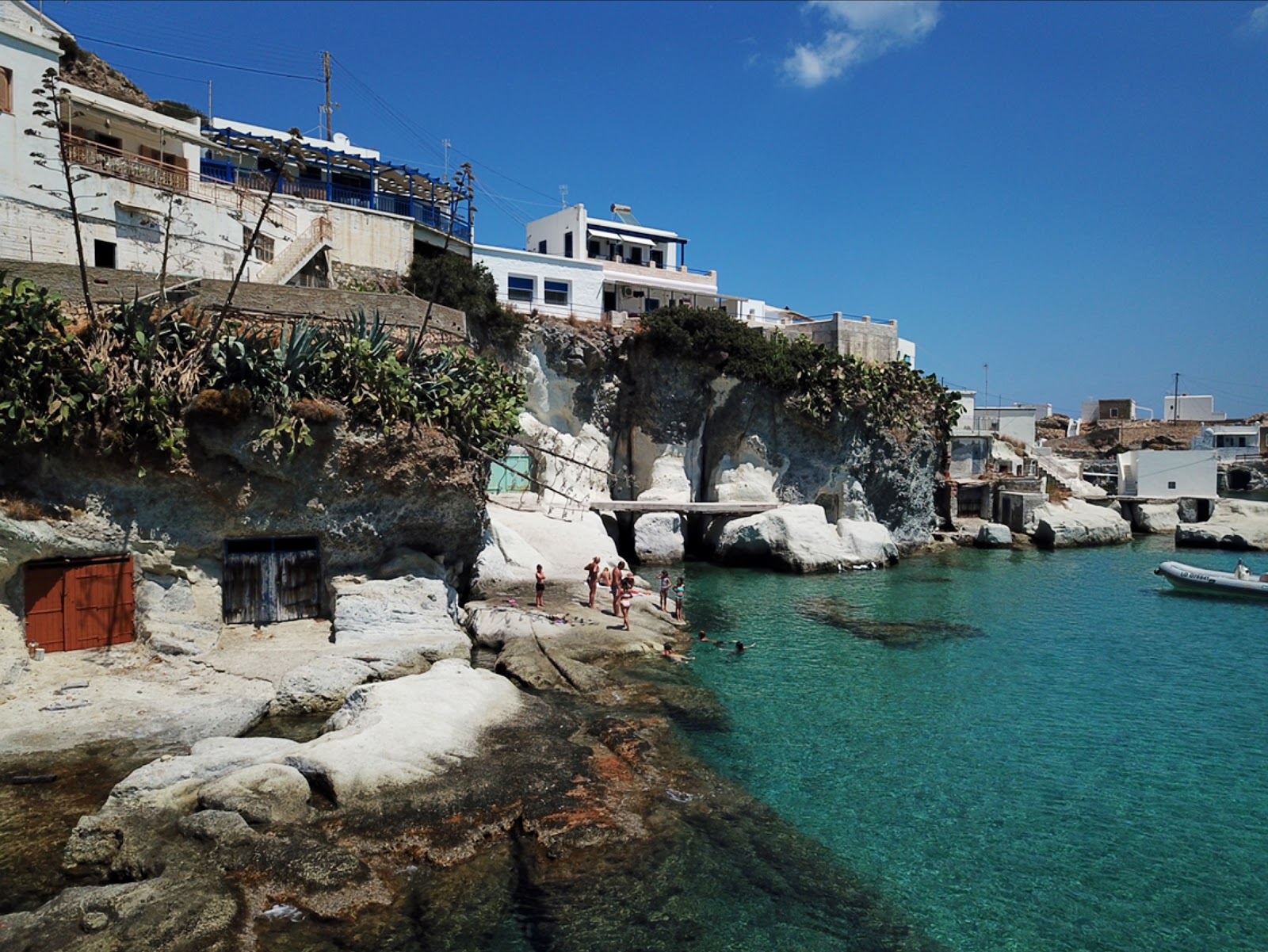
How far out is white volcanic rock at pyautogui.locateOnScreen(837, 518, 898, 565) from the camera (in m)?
41.3

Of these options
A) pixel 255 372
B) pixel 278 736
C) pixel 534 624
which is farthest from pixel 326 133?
pixel 278 736

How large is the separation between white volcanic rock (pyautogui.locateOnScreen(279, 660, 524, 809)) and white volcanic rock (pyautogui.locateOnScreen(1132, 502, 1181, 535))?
56.2 metres

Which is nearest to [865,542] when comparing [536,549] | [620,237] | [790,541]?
[790,541]

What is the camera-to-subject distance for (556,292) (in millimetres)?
49375

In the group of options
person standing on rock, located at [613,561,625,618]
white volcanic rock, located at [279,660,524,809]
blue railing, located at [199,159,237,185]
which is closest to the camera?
white volcanic rock, located at [279,660,524,809]

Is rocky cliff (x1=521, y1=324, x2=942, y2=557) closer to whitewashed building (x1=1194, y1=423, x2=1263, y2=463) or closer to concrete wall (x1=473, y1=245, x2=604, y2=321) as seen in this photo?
concrete wall (x1=473, y1=245, x2=604, y2=321)

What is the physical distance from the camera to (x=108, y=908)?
9875 mm

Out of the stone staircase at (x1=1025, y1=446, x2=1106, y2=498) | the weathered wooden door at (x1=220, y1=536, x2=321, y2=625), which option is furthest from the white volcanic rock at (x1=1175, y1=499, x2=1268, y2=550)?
the weathered wooden door at (x1=220, y1=536, x2=321, y2=625)

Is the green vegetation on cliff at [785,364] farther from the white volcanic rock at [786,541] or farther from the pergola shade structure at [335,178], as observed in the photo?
the pergola shade structure at [335,178]

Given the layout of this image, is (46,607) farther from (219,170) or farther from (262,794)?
(219,170)

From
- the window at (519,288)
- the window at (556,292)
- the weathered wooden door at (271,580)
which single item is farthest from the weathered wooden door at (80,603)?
the window at (556,292)

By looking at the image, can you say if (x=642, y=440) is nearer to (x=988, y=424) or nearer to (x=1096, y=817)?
(x=1096, y=817)

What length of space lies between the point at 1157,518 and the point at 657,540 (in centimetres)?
4021

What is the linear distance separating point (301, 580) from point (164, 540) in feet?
11.3
